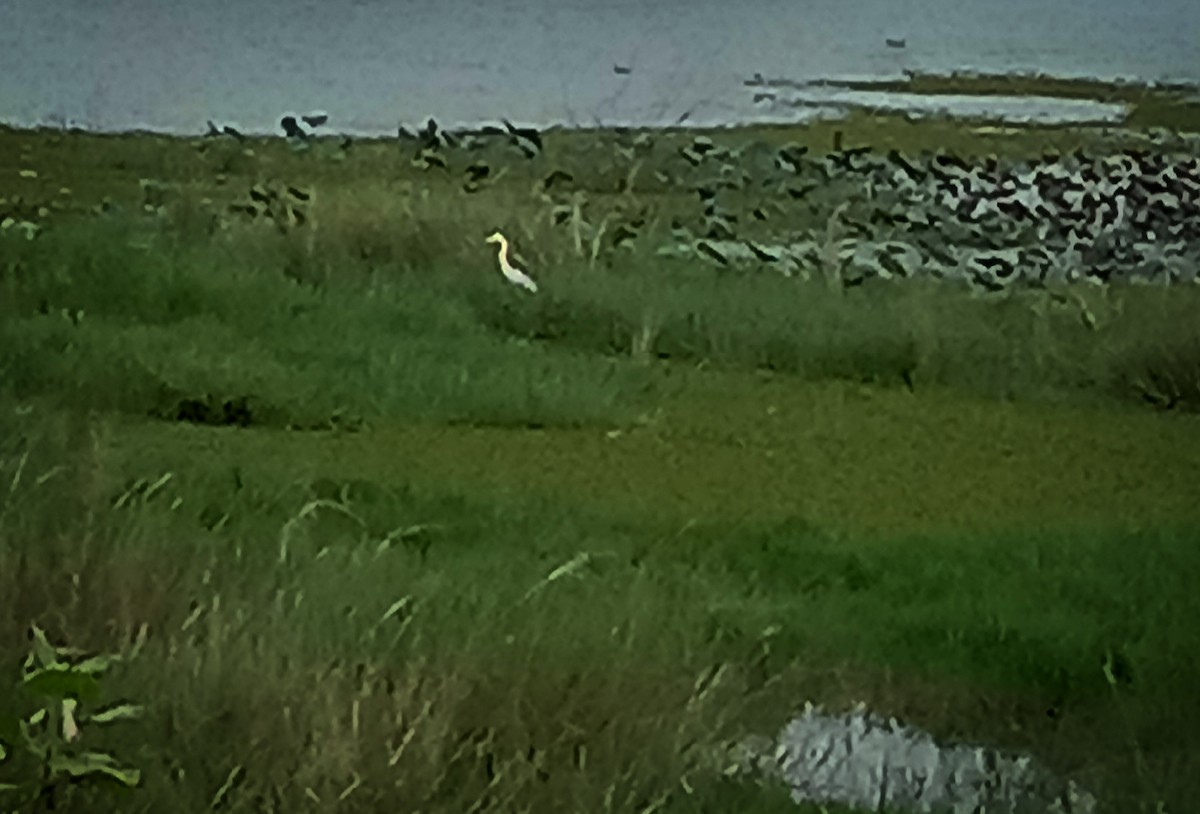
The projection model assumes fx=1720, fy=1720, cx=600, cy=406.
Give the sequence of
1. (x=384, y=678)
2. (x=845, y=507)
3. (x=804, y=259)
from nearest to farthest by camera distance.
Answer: (x=384, y=678), (x=845, y=507), (x=804, y=259)

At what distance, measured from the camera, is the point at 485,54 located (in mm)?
1644

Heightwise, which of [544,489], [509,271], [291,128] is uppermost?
[291,128]

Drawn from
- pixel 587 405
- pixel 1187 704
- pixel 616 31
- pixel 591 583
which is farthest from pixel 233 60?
pixel 1187 704

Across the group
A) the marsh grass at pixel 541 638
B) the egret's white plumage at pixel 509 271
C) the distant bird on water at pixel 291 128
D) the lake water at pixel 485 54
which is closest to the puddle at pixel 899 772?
the marsh grass at pixel 541 638

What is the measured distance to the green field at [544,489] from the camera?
51.8 inches

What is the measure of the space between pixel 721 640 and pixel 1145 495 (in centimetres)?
39

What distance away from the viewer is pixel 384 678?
Result: 1325mm

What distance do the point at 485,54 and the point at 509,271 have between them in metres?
0.23

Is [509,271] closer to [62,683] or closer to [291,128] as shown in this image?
[291,128]

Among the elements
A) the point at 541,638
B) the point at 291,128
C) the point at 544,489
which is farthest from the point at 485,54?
the point at 541,638

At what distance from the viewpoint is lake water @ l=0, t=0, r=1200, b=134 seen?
164 centimetres

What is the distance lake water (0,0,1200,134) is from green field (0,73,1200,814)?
4 cm

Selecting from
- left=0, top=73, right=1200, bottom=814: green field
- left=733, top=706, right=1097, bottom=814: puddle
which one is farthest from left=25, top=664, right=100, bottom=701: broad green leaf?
left=733, top=706, right=1097, bottom=814: puddle

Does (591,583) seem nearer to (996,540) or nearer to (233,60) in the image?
(996,540)
